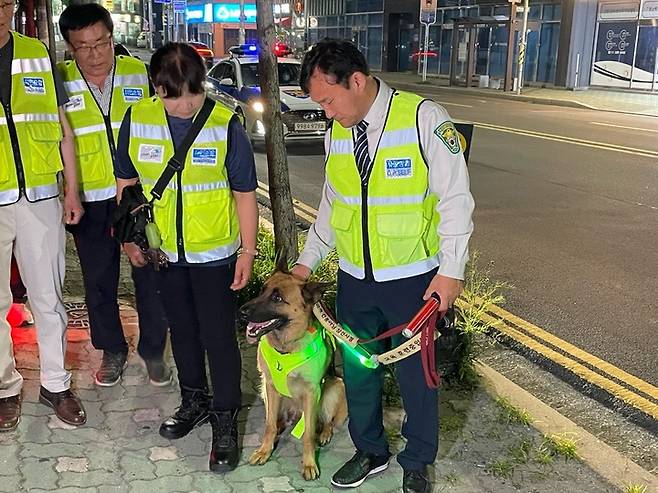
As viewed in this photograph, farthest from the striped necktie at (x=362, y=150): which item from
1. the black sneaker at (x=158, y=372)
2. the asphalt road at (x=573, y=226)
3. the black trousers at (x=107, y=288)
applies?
the asphalt road at (x=573, y=226)

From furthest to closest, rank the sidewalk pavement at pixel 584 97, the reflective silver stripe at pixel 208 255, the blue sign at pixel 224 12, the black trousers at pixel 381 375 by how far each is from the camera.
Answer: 1. the blue sign at pixel 224 12
2. the sidewalk pavement at pixel 584 97
3. the reflective silver stripe at pixel 208 255
4. the black trousers at pixel 381 375

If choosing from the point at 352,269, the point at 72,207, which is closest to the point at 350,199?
the point at 352,269

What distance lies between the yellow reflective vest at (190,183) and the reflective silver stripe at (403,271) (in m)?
0.78

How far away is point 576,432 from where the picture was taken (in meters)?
3.64

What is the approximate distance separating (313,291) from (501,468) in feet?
3.86

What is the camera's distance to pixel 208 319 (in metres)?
3.24

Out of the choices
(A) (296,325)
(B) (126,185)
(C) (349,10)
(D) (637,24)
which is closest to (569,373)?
Answer: (A) (296,325)

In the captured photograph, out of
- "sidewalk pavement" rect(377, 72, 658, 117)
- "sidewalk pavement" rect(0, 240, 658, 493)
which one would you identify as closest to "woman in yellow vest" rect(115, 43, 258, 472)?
"sidewalk pavement" rect(0, 240, 658, 493)

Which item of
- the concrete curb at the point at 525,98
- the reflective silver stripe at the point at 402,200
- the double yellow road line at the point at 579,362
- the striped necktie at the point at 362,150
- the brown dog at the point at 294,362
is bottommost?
the double yellow road line at the point at 579,362

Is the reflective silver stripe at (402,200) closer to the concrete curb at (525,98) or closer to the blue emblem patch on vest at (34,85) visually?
the blue emblem patch on vest at (34,85)

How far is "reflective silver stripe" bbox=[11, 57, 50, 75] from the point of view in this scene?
3182mm

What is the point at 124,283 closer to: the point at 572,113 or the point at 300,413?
the point at 300,413

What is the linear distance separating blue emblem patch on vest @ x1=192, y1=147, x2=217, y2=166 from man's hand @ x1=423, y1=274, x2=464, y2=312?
1071 millimetres

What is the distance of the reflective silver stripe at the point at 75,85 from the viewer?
359 centimetres
